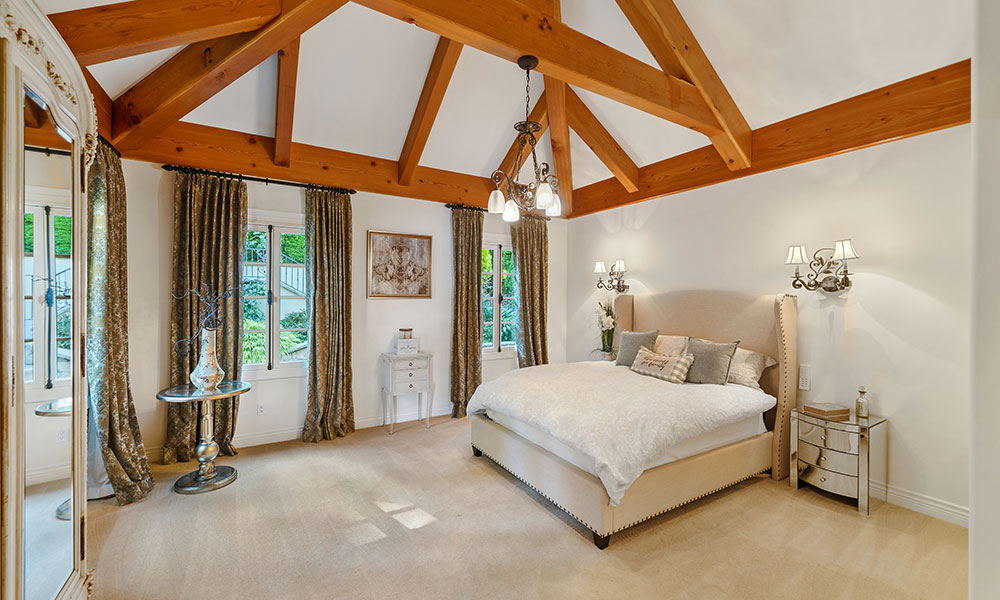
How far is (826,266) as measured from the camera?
333 cm

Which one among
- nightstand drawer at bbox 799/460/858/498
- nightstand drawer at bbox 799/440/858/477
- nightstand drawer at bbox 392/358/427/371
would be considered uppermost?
nightstand drawer at bbox 392/358/427/371

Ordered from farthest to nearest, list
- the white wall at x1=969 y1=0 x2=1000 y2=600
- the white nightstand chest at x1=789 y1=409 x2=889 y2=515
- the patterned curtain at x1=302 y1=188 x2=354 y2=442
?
the patterned curtain at x1=302 y1=188 x2=354 y2=442 < the white nightstand chest at x1=789 y1=409 x2=889 y2=515 < the white wall at x1=969 y1=0 x2=1000 y2=600

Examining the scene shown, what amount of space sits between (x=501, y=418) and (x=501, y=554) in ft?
3.76

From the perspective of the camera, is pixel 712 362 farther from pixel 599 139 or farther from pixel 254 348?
pixel 254 348

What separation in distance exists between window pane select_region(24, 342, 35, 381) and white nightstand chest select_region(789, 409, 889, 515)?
4200 mm

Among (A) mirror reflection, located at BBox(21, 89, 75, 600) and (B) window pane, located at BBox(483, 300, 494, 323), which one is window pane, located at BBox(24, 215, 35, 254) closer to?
(A) mirror reflection, located at BBox(21, 89, 75, 600)

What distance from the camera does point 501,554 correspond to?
2381 mm

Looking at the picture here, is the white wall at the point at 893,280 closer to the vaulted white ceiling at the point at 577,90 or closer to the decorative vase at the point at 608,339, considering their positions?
the vaulted white ceiling at the point at 577,90

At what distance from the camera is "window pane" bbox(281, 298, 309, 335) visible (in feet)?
13.8

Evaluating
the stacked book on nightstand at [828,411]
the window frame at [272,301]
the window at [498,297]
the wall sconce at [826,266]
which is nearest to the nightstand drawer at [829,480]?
the stacked book on nightstand at [828,411]

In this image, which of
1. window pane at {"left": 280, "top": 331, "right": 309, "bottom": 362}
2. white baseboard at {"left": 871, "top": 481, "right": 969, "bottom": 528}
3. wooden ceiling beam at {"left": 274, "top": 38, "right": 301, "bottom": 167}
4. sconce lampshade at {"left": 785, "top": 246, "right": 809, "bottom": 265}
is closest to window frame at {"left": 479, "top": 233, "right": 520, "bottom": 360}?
window pane at {"left": 280, "top": 331, "right": 309, "bottom": 362}

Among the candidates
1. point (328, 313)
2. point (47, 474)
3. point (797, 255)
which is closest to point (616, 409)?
point (797, 255)

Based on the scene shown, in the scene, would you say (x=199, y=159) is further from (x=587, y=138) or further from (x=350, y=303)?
(x=587, y=138)

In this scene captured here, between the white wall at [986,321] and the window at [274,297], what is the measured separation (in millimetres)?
4448
